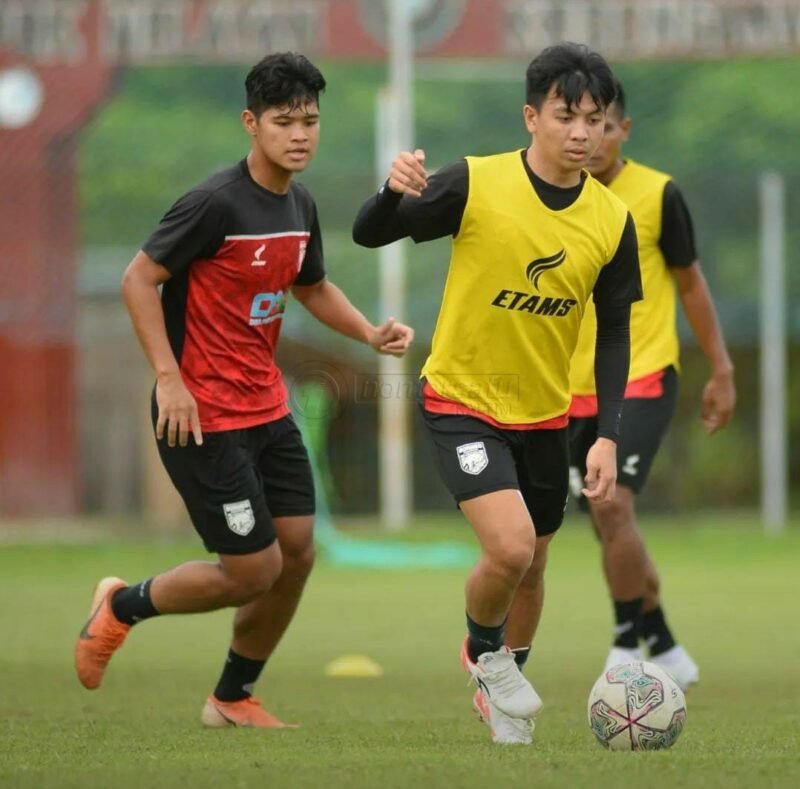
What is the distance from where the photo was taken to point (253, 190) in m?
6.55

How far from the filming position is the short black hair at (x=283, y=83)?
6434 mm

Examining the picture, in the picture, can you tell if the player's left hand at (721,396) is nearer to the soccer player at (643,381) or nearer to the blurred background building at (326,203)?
the soccer player at (643,381)

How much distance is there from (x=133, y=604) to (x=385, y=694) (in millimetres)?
1392

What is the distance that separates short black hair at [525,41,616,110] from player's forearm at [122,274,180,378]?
1.58 metres

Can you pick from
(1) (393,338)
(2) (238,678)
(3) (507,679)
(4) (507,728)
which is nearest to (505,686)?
(3) (507,679)

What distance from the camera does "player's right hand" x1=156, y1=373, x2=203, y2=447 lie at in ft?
20.5

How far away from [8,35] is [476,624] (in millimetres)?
18299

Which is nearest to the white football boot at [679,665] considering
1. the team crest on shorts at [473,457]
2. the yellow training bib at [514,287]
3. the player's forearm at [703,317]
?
the player's forearm at [703,317]

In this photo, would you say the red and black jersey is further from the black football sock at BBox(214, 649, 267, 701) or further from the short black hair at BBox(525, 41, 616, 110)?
the short black hair at BBox(525, 41, 616, 110)

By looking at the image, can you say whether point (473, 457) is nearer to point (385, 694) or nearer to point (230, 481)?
point (230, 481)

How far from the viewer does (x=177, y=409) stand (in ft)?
20.5

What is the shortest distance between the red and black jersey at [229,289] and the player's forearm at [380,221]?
67 centimetres

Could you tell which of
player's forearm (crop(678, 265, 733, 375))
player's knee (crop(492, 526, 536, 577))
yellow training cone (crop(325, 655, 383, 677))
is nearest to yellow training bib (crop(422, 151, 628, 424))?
player's knee (crop(492, 526, 536, 577))

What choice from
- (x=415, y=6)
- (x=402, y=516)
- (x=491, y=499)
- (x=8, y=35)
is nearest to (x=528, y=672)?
(x=491, y=499)
